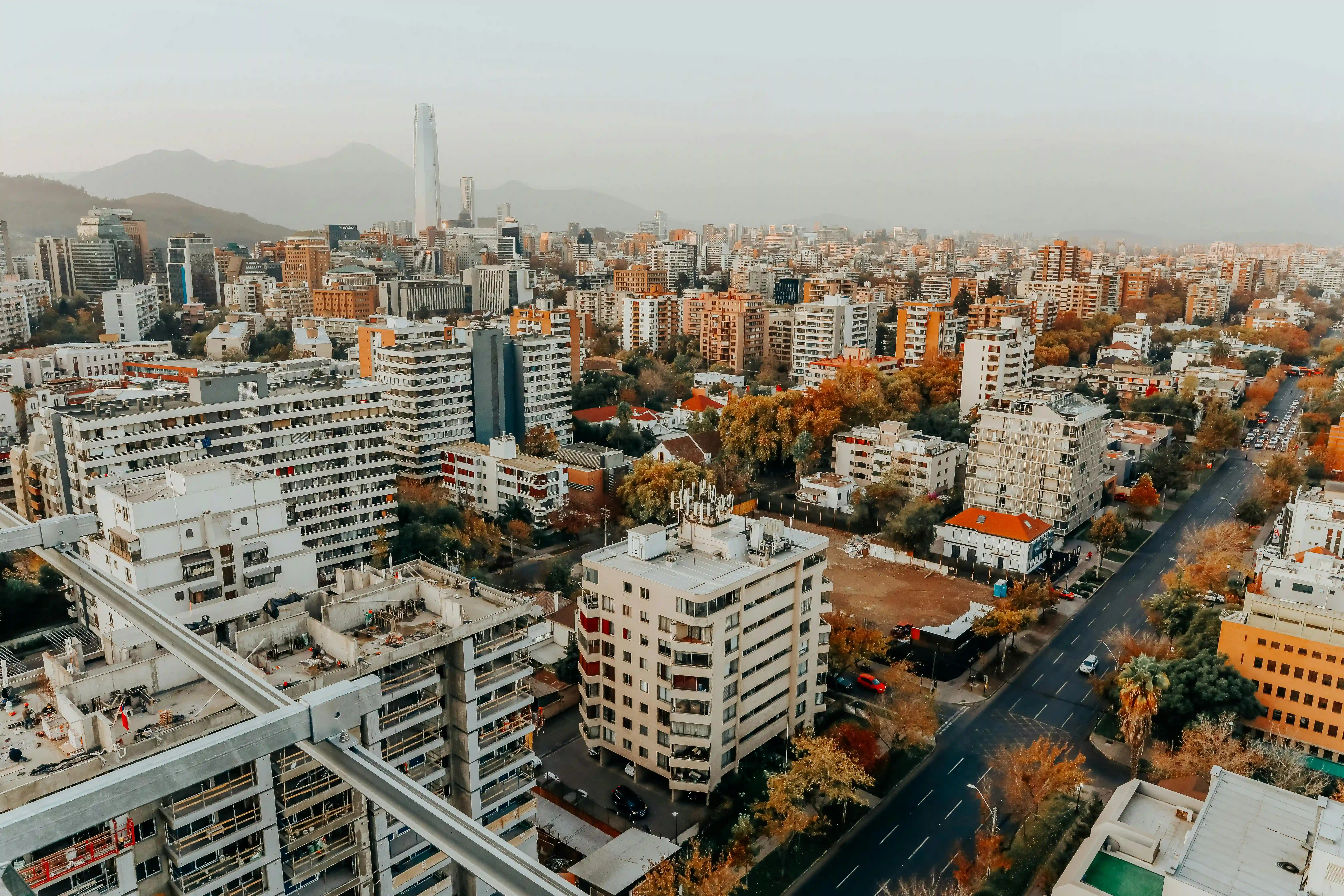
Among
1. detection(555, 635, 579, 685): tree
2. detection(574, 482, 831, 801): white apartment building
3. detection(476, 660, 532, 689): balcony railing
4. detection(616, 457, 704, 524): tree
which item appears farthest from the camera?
detection(616, 457, 704, 524): tree

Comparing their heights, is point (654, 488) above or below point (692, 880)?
above

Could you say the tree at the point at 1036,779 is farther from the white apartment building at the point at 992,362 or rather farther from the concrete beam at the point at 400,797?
the white apartment building at the point at 992,362

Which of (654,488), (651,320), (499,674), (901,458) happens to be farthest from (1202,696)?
(651,320)

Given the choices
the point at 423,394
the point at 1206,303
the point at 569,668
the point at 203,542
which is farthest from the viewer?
the point at 1206,303

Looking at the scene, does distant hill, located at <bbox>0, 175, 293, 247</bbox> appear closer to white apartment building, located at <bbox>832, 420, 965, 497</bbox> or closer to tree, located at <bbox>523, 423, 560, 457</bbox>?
tree, located at <bbox>523, 423, 560, 457</bbox>

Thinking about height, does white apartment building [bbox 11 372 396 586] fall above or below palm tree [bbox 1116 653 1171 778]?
above

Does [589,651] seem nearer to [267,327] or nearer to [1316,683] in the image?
[1316,683]

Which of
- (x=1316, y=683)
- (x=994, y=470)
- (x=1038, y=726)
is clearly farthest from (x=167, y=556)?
(x=994, y=470)

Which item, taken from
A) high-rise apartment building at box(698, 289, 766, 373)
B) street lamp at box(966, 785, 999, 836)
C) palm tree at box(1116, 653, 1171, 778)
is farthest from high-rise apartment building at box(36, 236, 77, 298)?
palm tree at box(1116, 653, 1171, 778)

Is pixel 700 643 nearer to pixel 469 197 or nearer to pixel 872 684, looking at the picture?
pixel 872 684
